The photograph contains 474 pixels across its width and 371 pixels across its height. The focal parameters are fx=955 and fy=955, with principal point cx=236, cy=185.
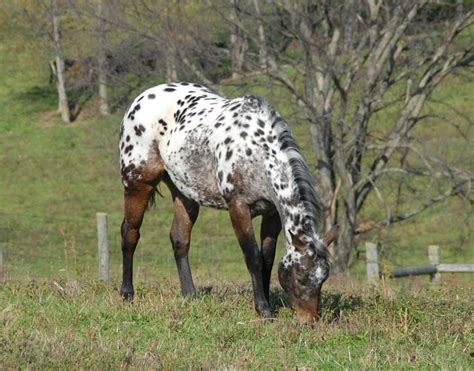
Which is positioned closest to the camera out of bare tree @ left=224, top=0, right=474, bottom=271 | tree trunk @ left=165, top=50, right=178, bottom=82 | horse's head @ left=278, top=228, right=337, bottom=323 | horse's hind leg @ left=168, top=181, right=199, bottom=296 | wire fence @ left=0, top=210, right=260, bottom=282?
horse's head @ left=278, top=228, right=337, bottom=323

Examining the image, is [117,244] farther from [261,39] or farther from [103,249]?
[103,249]

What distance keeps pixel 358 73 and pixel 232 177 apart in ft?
32.4

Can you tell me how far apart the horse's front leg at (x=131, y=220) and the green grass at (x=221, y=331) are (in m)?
0.36

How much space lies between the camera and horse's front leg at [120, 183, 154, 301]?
366 inches

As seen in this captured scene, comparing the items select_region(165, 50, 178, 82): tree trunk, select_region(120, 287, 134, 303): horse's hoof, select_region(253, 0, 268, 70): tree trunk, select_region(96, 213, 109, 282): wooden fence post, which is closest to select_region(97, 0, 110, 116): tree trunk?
select_region(165, 50, 178, 82): tree trunk

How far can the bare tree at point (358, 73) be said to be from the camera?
1634 cm

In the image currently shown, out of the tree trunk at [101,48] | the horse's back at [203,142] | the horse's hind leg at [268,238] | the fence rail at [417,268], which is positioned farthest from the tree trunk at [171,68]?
the horse's hind leg at [268,238]

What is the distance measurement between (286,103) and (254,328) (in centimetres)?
1102

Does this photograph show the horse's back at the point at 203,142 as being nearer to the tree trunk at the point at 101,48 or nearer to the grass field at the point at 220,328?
the grass field at the point at 220,328

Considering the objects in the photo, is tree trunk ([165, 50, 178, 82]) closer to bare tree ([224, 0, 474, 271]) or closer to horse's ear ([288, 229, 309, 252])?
bare tree ([224, 0, 474, 271])

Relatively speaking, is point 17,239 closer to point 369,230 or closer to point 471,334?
point 369,230

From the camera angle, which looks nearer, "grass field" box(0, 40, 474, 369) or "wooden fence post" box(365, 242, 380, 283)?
"grass field" box(0, 40, 474, 369)

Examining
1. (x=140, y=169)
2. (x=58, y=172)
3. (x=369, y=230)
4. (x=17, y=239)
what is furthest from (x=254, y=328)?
(x=58, y=172)

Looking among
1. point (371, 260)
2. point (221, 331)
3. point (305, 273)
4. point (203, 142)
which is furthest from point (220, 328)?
point (371, 260)
